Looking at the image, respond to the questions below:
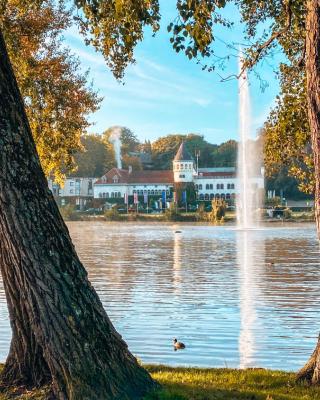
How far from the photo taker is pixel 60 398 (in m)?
6.08

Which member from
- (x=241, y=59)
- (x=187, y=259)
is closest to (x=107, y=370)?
(x=241, y=59)

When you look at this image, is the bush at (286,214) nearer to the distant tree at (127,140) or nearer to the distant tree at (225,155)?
the distant tree at (225,155)

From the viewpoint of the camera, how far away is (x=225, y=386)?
7348 mm

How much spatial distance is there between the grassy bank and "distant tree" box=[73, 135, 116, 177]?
147m

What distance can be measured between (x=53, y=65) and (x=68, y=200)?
133639mm

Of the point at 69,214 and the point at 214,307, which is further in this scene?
the point at 69,214

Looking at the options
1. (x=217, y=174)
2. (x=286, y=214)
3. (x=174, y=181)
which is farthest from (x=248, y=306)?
(x=217, y=174)

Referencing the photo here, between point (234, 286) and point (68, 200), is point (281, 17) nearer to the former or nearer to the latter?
point (234, 286)

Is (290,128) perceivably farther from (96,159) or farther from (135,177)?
(96,159)

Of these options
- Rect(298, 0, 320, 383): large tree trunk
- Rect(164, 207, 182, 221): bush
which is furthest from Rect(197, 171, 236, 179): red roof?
Rect(298, 0, 320, 383): large tree trunk

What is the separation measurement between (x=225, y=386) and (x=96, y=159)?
157m

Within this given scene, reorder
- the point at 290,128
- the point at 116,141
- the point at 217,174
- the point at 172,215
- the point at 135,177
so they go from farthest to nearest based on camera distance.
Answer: the point at 116,141
the point at 135,177
the point at 217,174
the point at 172,215
the point at 290,128

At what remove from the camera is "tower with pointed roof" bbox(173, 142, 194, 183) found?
464 feet

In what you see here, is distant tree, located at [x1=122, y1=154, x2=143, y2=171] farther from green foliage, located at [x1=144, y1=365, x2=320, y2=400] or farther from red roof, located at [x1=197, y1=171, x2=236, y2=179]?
green foliage, located at [x1=144, y1=365, x2=320, y2=400]
